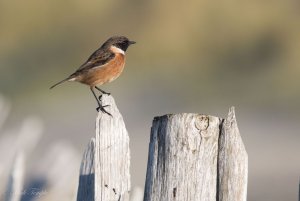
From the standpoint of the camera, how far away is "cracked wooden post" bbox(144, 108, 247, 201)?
535 cm

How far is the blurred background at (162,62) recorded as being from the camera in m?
20.1

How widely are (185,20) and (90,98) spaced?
14.3 ft

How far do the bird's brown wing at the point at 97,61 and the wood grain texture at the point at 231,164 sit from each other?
4050 mm

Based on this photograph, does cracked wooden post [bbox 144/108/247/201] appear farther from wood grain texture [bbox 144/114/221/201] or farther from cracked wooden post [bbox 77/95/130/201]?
cracked wooden post [bbox 77/95/130/201]

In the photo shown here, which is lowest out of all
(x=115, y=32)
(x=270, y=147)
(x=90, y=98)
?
(x=270, y=147)

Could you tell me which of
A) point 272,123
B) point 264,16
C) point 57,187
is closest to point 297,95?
point 272,123

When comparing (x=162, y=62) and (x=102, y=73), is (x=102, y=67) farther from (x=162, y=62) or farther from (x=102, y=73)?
(x=162, y=62)

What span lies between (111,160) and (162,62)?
17.9 meters

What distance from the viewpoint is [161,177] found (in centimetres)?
537

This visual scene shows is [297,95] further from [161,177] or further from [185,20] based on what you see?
[161,177]

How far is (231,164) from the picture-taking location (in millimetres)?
5375

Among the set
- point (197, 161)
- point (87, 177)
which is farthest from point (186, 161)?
point (87, 177)

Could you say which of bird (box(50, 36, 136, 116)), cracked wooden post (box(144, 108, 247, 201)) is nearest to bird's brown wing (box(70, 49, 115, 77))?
bird (box(50, 36, 136, 116))

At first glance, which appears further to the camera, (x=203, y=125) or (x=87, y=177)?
(x=87, y=177)
